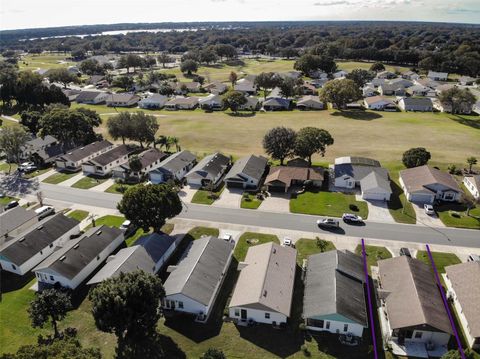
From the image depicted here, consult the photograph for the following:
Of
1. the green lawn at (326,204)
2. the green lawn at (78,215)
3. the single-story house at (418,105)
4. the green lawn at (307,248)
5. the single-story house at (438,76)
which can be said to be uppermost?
the green lawn at (78,215)

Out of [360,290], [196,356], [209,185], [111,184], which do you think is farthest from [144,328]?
[111,184]

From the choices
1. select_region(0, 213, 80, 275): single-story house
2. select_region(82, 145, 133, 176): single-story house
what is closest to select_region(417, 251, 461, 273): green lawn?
select_region(0, 213, 80, 275): single-story house

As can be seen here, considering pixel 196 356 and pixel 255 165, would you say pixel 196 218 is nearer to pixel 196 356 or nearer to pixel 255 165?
pixel 255 165

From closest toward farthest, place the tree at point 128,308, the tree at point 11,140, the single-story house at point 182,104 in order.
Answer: the tree at point 128,308 → the tree at point 11,140 → the single-story house at point 182,104

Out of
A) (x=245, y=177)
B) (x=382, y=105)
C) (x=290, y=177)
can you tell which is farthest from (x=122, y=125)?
(x=382, y=105)

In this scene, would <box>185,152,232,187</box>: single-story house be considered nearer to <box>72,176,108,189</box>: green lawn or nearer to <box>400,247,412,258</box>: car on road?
<box>72,176,108,189</box>: green lawn

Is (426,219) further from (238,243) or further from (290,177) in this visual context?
(238,243)

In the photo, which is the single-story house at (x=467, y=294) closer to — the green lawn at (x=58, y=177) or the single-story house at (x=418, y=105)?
the green lawn at (x=58, y=177)

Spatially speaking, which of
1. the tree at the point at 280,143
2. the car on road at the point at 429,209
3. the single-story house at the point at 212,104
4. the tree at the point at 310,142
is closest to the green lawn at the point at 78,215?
the tree at the point at 280,143

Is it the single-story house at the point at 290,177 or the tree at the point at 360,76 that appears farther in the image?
the tree at the point at 360,76
